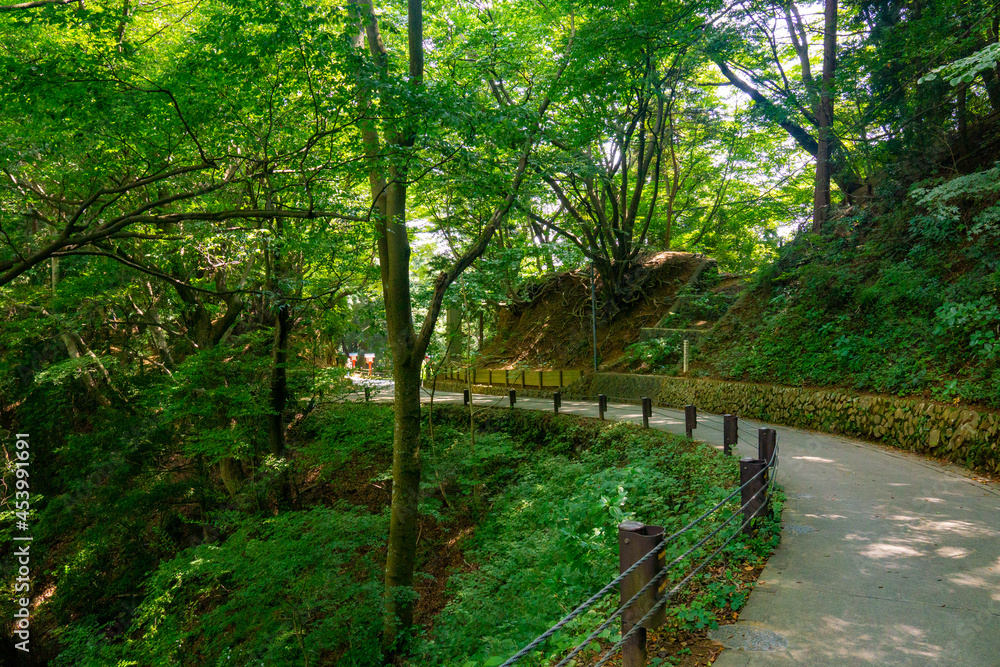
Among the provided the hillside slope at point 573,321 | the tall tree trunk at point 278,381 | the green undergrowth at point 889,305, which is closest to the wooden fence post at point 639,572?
the green undergrowth at point 889,305

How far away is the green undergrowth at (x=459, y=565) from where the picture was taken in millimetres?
5922

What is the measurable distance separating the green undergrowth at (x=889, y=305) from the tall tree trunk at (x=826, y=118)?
747 millimetres

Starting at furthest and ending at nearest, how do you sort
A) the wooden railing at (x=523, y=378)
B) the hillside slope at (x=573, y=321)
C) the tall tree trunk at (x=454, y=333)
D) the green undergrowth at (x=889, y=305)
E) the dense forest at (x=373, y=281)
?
the hillside slope at (x=573, y=321), the wooden railing at (x=523, y=378), the tall tree trunk at (x=454, y=333), the green undergrowth at (x=889, y=305), the dense forest at (x=373, y=281)

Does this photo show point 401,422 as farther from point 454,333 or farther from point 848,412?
point 848,412

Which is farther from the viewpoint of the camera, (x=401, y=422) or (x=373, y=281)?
(x=373, y=281)

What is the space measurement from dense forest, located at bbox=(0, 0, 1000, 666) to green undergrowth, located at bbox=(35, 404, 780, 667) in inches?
3.1

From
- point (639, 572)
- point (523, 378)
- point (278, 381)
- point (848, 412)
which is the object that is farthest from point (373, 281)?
point (639, 572)

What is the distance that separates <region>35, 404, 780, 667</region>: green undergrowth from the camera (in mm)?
5922

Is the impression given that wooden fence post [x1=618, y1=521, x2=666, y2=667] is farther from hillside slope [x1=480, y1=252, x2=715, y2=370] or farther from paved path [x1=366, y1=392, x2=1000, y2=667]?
hillside slope [x1=480, y1=252, x2=715, y2=370]

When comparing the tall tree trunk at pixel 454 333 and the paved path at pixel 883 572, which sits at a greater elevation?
the tall tree trunk at pixel 454 333

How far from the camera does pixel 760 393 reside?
1354 cm

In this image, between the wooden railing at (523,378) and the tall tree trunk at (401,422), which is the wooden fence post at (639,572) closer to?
the tall tree trunk at (401,422)

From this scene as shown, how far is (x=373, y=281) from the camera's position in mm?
14602

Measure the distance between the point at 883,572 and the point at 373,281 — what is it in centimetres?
1246
